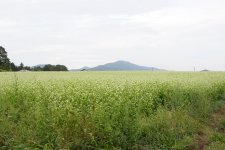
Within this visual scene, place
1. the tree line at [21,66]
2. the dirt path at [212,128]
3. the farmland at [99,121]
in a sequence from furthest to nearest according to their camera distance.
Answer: the tree line at [21,66] → the dirt path at [212,128] → the farmland at [99,121]

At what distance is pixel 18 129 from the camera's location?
32.0 feet

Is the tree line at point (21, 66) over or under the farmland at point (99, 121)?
over

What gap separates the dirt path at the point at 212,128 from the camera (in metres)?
10.5

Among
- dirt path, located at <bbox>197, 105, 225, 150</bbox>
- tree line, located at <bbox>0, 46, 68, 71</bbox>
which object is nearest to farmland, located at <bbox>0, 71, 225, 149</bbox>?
dirt path, located at <bbox>197, 105, 225, 150</bbox>

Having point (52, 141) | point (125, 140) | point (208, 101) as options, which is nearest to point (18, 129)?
point (52, 141)


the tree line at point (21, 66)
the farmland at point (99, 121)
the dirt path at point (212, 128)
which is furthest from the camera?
the tree line at point (21, 66)

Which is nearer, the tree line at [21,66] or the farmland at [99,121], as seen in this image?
the farmland at [99,121]

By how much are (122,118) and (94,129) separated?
3.24 feet

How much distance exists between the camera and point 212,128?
39.9 feet

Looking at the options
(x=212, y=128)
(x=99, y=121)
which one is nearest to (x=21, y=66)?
(x=212, y=128)

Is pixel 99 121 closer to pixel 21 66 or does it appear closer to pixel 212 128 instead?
pixel 212 128

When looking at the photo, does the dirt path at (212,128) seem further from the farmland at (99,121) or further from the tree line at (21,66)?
the tree line at (21,66)

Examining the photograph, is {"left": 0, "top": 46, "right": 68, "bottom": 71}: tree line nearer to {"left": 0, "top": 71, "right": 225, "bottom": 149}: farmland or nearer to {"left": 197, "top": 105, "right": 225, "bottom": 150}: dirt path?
{"left": 197, "top": 105, "right": 225, "bottom": 150}: dirt path

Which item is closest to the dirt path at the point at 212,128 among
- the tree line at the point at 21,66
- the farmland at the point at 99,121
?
the farmland at the point at 99,121
